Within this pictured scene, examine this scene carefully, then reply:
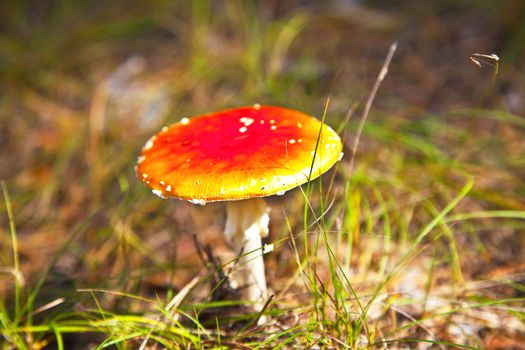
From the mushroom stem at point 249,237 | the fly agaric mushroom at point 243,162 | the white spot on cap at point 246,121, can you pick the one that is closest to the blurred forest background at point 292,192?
the mushroom stem at point 249,237

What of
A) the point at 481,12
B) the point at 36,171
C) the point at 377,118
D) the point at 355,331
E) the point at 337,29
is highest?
the point at 481,12

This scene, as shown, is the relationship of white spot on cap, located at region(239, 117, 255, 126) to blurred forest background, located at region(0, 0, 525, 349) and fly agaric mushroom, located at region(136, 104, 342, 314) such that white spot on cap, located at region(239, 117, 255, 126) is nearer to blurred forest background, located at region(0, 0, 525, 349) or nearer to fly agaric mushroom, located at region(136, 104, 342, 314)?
→ fly agaric mushroom, located at region(136, 104, 342, 314)

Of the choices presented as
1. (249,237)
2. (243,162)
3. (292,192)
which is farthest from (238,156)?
(292,192)

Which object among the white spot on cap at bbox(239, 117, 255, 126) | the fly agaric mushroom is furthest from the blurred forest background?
the white spot on cap at bbox(239, 117, 255, 126)

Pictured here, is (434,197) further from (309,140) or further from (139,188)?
(139,188)

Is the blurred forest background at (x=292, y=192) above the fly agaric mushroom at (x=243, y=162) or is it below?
below

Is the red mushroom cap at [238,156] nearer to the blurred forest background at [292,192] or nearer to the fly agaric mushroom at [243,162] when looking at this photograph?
the fly agaric mushroom at [243,162]

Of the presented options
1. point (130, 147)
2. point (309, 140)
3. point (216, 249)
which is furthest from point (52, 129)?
point (309, 140)

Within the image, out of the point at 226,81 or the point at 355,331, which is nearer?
the point at 355,331
